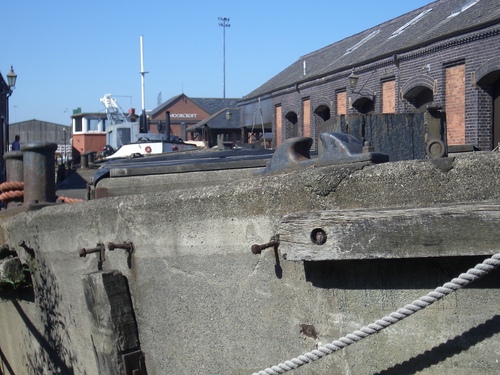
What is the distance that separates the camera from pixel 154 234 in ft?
14.5

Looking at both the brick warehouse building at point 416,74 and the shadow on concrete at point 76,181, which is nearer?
the shadow on concrete at point 76,181

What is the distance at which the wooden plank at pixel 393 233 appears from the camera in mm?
2830

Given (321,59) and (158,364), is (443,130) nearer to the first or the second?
(158,364)

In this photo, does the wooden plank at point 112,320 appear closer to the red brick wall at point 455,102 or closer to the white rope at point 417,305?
the white rope at point 417,305

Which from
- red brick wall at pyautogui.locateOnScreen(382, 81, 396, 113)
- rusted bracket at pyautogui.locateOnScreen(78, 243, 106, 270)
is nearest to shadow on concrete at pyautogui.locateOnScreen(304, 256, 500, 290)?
rusted bracket at pyautogui.locateOnScreen(78, 243, 106, 270)

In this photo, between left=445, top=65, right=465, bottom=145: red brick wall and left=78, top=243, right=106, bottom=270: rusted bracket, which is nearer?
left=78, top=243, right=106, bottom=270: rusted bracket

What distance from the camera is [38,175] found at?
6.65 meters

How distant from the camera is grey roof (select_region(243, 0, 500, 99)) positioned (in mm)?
19688

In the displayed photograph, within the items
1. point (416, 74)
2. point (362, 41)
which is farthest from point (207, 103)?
point (416, 74)

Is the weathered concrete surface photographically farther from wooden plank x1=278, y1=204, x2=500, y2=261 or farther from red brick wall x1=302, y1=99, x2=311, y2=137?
red brick wall x1=302, y1=99, x2=311, y2=137

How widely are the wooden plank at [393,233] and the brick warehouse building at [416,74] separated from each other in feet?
36.1

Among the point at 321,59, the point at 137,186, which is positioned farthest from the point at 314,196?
the point at 321,59

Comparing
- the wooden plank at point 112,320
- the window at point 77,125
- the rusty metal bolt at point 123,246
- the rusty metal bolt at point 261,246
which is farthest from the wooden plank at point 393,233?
the window at point 77,125

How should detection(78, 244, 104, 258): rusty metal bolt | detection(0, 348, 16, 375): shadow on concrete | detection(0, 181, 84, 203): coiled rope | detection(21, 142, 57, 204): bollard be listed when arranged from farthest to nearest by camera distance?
detection(0, 348, 16, 375): shadow on concrete, detection(0, 181, 84, 203): coiled rope, detection(21, 142, 57, 204): bollard, detection(78, 244, 104, 258): rusty metal bolt
